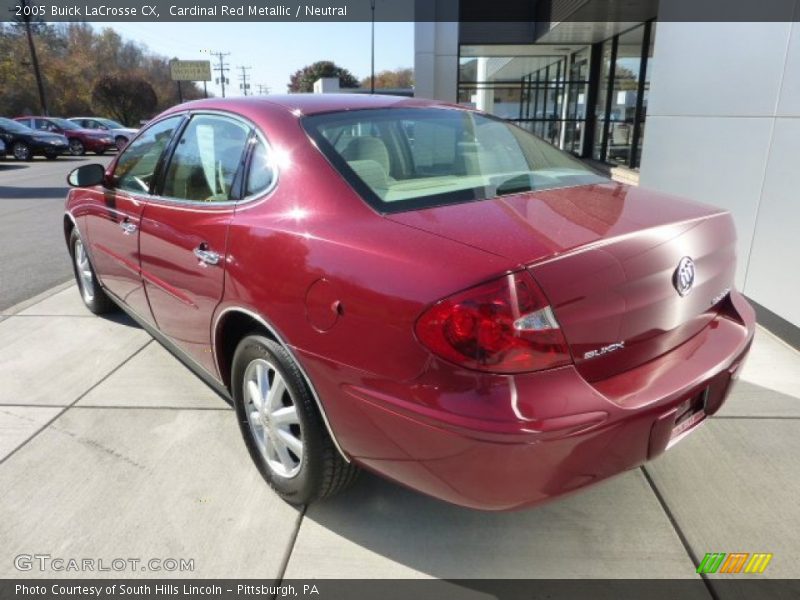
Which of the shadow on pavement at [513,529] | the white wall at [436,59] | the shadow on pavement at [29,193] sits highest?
the white wall at [436,59]

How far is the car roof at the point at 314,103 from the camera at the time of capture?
2.66 metres

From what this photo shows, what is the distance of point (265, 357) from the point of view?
2.34 m

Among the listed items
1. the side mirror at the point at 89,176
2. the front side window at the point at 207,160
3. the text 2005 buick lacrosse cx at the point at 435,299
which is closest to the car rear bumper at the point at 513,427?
the text 2005 buick lacrosse cx at the point at 435,299

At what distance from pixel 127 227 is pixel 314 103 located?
4.58ft

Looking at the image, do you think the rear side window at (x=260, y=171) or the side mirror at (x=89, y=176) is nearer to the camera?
the rear side window at (x=260, y=171)

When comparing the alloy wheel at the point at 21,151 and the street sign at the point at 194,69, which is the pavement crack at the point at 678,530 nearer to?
the alloy wheel at the point at 21,151

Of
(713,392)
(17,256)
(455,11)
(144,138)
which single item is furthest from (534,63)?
(713,392)

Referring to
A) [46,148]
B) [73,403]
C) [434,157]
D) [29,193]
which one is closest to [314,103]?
[434,157]

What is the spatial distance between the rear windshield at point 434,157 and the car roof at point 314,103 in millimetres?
72

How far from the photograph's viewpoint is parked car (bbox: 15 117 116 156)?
24.0m

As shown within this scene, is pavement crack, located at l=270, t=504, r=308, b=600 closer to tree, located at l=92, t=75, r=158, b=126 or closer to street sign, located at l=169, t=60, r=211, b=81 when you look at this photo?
street sign, located at l=169, t=60, r=211, b=81

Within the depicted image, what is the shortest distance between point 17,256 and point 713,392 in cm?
732

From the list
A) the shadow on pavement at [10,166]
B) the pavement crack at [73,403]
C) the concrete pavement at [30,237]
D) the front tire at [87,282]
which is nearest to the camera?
the pavement crack at [73,403]

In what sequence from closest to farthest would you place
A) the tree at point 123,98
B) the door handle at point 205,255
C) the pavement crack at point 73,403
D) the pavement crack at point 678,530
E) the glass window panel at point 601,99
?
the pavement crack at point 678,530 < the door handle at point 205,255 < the pavement crack at point 73,403 < the glass window panel at point 601,99 < the tree at point 123,98
